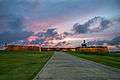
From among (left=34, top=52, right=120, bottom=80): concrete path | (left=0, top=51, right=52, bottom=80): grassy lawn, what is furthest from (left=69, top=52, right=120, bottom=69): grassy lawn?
(left=0, top=51, right=52, bottom=80): grassy lawn

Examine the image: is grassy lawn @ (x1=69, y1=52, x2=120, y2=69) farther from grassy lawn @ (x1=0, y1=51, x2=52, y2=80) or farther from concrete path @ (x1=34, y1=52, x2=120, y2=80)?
grassy lawn @ (x1=0, y1=51, x2=52, y2=80)

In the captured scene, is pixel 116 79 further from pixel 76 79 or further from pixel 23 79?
pixel 23 79

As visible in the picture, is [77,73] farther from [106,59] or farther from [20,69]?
[106,59]

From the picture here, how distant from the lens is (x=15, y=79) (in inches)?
677

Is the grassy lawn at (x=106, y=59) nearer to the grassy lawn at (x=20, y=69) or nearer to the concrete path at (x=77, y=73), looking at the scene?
the concrete path at (x=77, y=73)

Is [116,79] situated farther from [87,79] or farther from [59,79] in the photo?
[59,79]

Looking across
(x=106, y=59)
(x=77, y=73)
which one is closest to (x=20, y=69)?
(x=77, y=73)

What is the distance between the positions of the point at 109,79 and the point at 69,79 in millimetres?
2826

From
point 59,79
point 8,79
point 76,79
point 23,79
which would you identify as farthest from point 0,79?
point 76,79

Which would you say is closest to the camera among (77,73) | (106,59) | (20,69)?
(77,73)

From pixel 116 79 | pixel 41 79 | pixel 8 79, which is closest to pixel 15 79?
pixel 8 79

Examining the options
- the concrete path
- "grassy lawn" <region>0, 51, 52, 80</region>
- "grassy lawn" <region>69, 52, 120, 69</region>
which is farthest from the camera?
"grassy lawn" <region>69, 52, 120, 69</region>

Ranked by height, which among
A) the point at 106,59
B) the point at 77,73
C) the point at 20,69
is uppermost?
the point at 20,69

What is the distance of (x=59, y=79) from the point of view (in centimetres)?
1645
